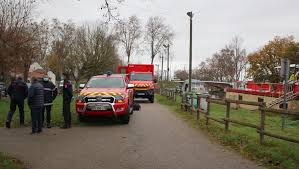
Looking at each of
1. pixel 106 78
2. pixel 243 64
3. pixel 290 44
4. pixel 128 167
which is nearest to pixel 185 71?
pixel 243 64

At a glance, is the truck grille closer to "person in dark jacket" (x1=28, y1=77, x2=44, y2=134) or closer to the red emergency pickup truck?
the red emergency pickup truck

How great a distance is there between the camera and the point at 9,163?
7.04 metres

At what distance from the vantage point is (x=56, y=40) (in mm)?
60688

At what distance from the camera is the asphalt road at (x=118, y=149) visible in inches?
292

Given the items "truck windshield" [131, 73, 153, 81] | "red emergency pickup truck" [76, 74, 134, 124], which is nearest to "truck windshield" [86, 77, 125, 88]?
"red emergency pickup truck" [76, 74, 134, 124]

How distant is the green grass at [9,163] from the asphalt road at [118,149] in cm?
20

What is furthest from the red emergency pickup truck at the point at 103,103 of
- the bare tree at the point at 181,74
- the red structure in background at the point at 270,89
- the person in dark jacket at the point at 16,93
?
the bare tree at the point at 181,74

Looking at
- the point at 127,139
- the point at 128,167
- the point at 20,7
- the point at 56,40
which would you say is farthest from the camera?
the point at 56,40

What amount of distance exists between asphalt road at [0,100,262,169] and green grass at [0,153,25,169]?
0.66 ft

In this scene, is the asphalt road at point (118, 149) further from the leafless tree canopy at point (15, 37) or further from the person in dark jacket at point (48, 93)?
the leafless tree canopy at point (15, 37)

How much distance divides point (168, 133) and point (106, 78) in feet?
14.1

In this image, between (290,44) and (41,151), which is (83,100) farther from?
(290,44)

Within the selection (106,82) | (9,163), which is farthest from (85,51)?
(9,163)

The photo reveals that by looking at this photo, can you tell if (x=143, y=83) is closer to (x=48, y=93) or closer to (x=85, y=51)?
(x=48, y=93)
